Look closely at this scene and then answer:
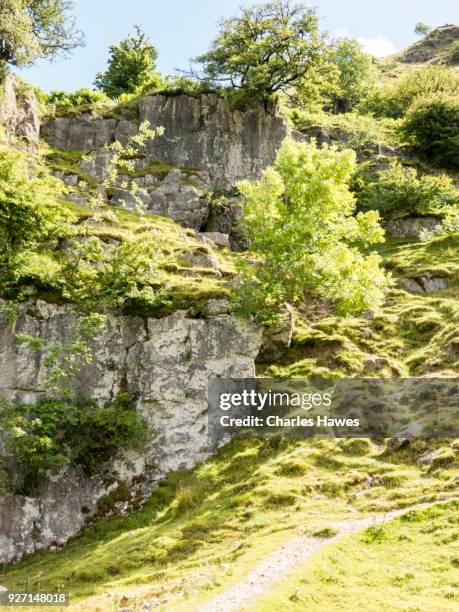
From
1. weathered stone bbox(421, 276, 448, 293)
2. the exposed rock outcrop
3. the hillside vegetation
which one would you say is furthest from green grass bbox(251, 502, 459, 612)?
the exposed rock outcrop

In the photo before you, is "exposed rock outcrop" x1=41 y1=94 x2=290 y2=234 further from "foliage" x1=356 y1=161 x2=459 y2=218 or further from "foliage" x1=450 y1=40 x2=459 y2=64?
"foliage" x1=450 y1=40 x2=459 y2=64

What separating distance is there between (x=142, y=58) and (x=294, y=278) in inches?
1828

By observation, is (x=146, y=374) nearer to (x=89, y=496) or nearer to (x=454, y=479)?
(x=89, y=496)

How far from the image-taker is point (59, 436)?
18.9 metres

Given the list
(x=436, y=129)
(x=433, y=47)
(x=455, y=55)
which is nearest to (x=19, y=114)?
(x=436, y=129)

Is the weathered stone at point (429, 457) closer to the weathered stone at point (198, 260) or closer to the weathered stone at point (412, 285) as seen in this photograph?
the weathered stone at point (198, 260)

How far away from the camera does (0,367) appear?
20297 mm

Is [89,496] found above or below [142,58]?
below

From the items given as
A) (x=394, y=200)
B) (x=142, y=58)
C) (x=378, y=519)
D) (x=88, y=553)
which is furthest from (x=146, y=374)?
(x=142, y=58)

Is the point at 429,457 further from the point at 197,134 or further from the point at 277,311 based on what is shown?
the point at 197,134

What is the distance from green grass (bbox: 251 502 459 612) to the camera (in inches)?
391

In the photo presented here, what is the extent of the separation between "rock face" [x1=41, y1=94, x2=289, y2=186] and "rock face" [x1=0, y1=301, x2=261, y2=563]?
22.7 m

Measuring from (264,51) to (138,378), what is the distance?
32.2m

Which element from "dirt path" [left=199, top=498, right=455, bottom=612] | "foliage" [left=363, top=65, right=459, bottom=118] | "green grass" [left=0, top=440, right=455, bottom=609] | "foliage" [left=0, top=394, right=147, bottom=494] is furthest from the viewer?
"foliage" [left=363, top=65, right=459, bottom=118]
